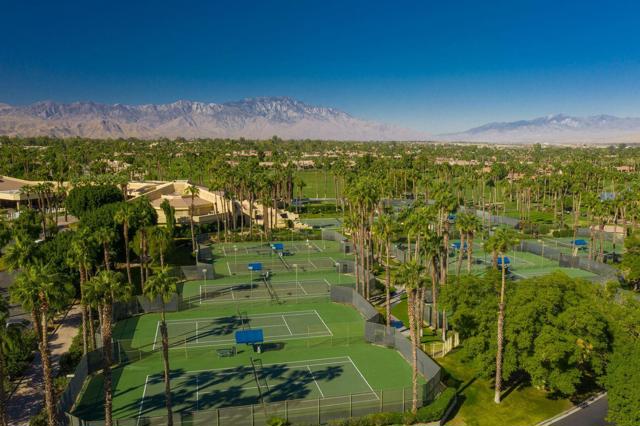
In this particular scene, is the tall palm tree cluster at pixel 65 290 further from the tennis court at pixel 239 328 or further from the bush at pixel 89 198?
the bush at pixel 89 198

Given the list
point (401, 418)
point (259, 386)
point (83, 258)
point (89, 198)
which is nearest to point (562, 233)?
point (401, 418)

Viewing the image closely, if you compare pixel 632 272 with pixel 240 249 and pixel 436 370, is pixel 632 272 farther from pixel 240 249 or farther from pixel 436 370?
pixel 240 249

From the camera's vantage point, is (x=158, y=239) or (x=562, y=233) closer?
(x=158, y=239)

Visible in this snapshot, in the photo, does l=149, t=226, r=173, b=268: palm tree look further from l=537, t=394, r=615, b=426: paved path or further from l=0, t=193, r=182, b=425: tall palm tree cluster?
l=537, t=394, r=615, b=426: paved path

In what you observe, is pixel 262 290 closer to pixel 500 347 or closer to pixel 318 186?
pixel 500 347

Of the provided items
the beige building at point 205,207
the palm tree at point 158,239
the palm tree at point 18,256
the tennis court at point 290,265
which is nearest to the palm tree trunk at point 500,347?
the palm tree at point 18,256

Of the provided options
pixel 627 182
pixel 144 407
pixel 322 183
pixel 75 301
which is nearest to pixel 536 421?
pixel 144 407

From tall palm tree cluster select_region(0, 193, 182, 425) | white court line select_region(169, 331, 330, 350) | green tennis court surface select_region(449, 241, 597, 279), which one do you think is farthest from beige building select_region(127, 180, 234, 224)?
tall palm tree cluster select_region(0, 193, 182, 425)
